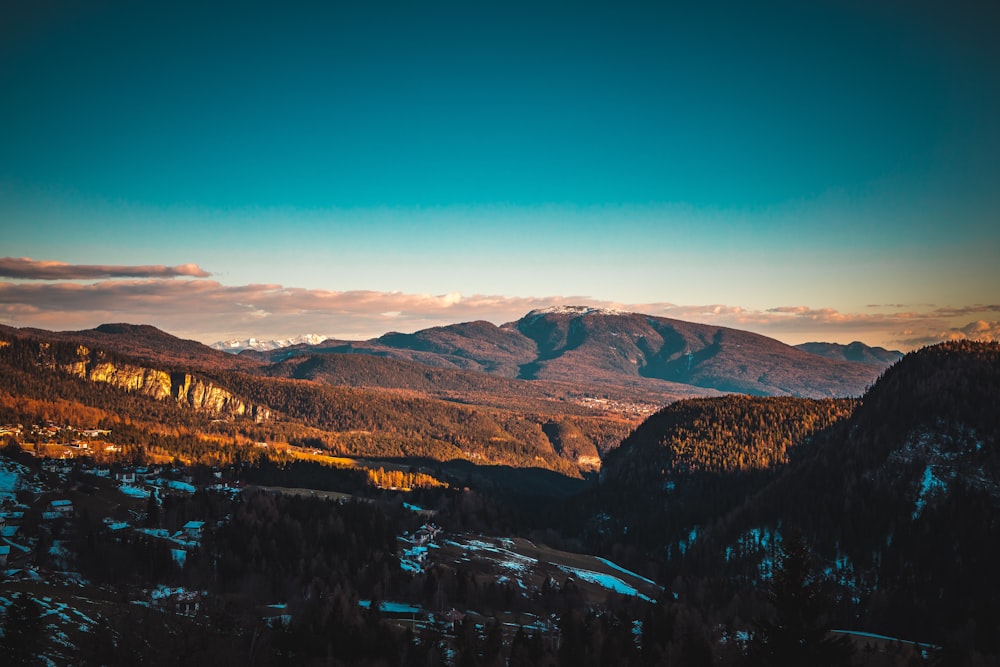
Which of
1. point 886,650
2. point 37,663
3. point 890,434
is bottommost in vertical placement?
point 886,650

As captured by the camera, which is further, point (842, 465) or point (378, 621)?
point (842, 465)

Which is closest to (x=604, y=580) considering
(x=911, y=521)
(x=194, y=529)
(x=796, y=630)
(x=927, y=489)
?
(x=911, y=521)

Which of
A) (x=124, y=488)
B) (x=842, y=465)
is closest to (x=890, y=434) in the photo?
(x=842, y=465)

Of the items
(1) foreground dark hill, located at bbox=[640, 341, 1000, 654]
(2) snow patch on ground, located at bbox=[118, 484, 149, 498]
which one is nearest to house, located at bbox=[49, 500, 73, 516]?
(2) snow patch on ground, located at bbox=[118, 484, 149, 498]

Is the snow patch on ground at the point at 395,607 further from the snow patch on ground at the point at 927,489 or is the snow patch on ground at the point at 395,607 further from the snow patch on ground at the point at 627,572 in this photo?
the snow patch on ground at the point at 927,489

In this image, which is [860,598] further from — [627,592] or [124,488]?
[124,488]

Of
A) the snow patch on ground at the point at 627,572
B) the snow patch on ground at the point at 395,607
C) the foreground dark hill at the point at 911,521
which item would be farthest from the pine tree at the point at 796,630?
the snow patch on ground at the point at 627,572

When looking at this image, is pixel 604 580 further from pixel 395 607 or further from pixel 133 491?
pixel 133 491

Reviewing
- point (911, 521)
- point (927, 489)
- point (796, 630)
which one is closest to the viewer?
point (796, 630)
